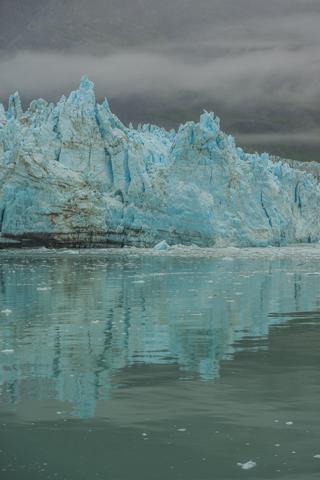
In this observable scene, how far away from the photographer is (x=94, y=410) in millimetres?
7230

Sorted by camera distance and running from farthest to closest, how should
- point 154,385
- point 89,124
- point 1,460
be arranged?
point 89,124
point 154,385
point 1,460

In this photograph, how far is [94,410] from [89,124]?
52666mm

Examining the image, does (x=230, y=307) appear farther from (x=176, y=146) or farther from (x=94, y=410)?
(x=176, y=146)

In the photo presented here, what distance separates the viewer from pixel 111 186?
58.5m

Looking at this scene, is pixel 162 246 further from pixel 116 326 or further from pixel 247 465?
pixel 247 465

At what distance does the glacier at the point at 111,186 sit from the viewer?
51719 millimetres

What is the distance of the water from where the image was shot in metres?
5.79

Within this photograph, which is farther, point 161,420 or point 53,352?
point 53,352

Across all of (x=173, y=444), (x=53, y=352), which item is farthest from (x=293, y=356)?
(x=173, y=444)

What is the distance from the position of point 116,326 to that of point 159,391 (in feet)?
17.0

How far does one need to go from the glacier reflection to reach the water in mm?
33

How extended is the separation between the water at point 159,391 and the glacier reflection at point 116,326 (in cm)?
3

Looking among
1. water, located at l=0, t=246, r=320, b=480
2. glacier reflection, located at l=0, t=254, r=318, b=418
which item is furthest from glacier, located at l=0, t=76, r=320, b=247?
water, located at l=0, t=246, r=320, b=480

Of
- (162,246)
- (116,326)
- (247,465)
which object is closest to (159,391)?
(247,465)
